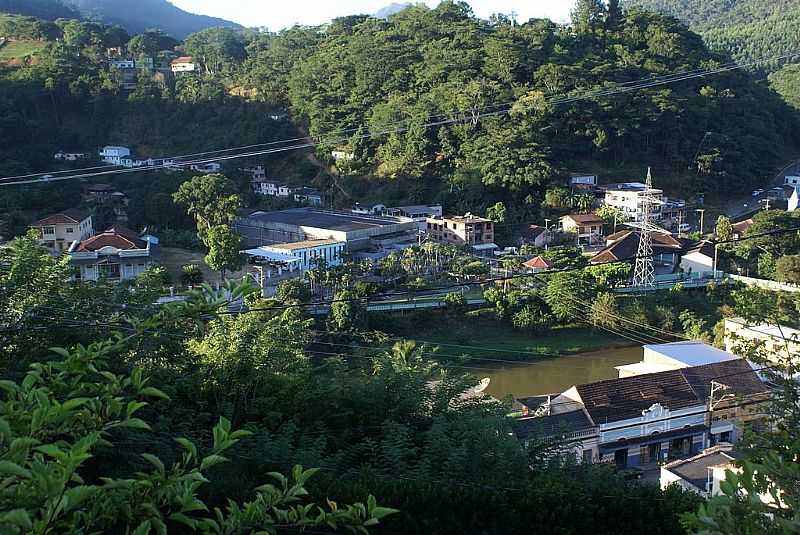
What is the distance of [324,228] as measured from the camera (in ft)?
44.1

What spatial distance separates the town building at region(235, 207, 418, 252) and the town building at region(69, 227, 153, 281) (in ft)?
7.75

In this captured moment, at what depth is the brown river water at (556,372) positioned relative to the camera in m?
9.16

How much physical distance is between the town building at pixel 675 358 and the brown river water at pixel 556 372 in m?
1.36

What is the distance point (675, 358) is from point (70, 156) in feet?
52.8

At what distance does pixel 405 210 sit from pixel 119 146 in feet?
29.8

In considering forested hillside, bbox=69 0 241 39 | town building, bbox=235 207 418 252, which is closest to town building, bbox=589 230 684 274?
town building, bbox=235 207 418 252

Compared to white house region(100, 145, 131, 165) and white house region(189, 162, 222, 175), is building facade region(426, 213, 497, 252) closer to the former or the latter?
white house region(189, 162, 222, 175)

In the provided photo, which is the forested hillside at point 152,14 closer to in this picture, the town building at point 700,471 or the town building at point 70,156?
the town building at point 70,156

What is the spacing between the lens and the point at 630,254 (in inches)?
486

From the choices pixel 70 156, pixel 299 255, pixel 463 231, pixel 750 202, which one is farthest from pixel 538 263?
pixel 70 156

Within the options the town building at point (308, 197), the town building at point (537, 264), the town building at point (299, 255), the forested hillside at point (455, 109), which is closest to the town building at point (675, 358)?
the town building at point (537, 264)

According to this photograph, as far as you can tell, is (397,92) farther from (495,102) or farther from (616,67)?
(616,67)

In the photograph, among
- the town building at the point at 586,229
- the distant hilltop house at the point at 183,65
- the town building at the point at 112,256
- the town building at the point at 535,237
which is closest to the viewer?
the town building at the point at 112,256

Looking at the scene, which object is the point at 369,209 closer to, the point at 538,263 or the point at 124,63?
the point at 538,263
